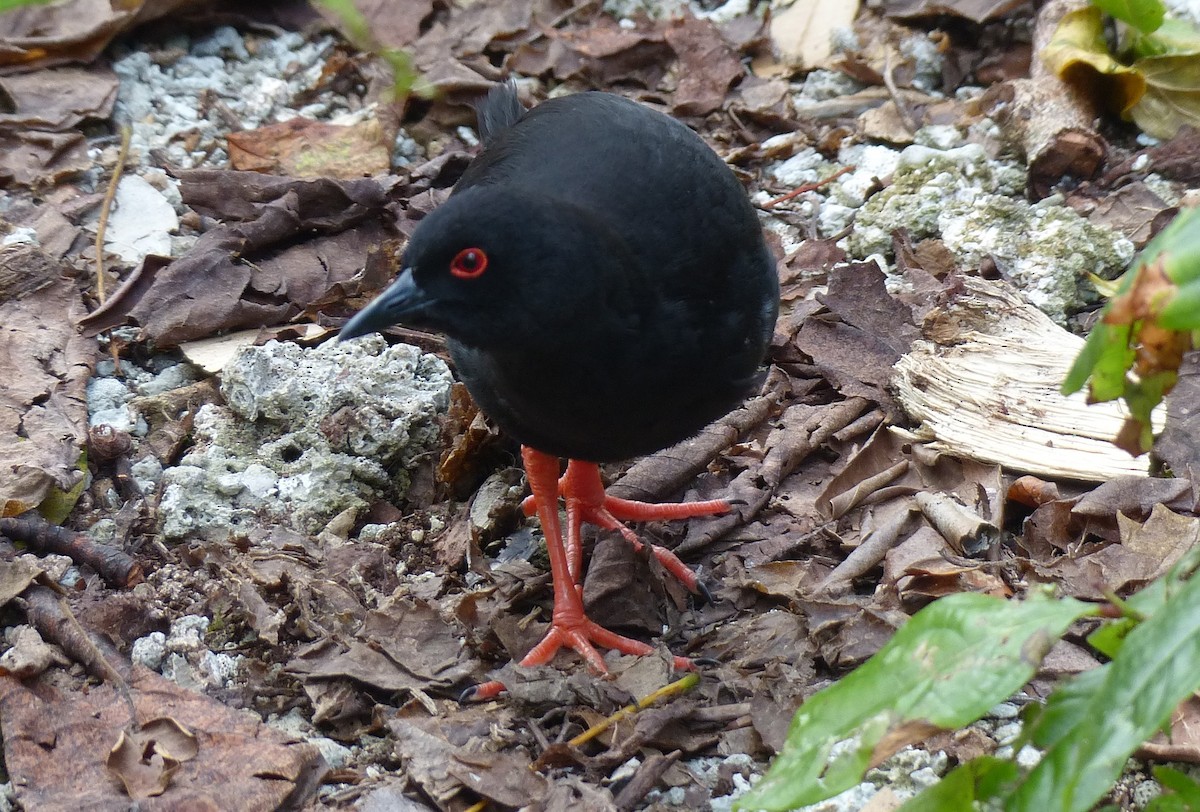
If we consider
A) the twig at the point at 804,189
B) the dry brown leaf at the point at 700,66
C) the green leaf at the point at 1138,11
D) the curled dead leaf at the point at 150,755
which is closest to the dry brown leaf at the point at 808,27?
the dry brown leaf at the point at 700,66

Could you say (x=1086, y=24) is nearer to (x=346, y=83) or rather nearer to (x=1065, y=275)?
(x=1065, y=275)

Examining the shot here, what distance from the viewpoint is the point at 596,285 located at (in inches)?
145

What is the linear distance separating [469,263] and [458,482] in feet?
5.07

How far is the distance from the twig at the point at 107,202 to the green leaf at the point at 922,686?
167 inches

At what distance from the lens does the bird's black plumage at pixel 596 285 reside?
142 inches

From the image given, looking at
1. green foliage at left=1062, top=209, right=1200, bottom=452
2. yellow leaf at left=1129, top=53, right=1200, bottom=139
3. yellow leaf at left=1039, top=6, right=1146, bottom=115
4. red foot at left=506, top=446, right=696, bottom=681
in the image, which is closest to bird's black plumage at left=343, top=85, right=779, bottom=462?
red foot at left=506, top=446, right=696, bottom=681

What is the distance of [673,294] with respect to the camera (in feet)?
12.9

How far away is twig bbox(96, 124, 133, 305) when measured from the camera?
221 inches

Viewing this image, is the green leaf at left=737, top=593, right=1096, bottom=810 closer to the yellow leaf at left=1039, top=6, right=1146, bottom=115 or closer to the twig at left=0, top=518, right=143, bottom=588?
the twig at left=0, top=518, right=143, bottom=588

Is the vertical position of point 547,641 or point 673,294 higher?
point 673,294

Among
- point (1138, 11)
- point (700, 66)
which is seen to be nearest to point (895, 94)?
point (700, 66)

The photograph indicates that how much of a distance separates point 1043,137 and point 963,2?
124cm

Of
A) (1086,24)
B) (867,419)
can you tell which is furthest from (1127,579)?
(1086,24)

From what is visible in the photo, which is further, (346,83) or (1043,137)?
(346,83)
